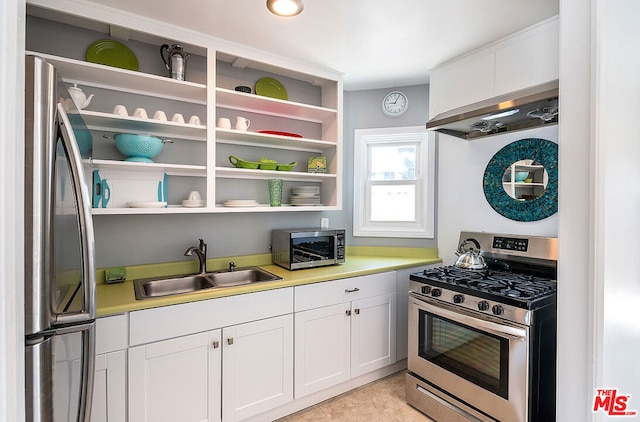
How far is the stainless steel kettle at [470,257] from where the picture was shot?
94.5 inches

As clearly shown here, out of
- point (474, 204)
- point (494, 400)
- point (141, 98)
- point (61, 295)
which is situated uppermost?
point (141, 98)

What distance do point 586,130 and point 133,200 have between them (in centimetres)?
242

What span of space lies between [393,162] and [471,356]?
6.21 ft

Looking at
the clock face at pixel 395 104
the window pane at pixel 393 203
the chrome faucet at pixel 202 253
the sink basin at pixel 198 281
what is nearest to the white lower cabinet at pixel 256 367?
the sink basin at pixel 198 281

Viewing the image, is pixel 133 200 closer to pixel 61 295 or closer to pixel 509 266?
pixel 61 295

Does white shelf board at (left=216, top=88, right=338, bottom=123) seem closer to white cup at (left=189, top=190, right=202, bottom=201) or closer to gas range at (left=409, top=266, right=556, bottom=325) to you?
white cup at (left=189, top=190, right=202, bottom=201)

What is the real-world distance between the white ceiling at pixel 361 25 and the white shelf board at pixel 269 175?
915 mm

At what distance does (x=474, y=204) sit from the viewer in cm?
271

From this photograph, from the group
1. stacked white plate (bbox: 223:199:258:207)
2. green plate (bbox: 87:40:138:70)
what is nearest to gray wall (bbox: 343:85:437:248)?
stacked white plate (bbox: 223:199:258:207)

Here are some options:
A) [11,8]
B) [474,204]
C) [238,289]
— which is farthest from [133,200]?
[474,204]

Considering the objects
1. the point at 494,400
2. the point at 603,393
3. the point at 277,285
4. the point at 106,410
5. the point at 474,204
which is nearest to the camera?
the point at 603,393

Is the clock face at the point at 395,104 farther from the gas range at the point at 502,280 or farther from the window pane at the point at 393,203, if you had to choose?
the gas range at the point at 502,280

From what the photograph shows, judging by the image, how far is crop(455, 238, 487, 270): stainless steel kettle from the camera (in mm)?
2400

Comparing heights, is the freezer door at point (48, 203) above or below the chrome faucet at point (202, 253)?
above
